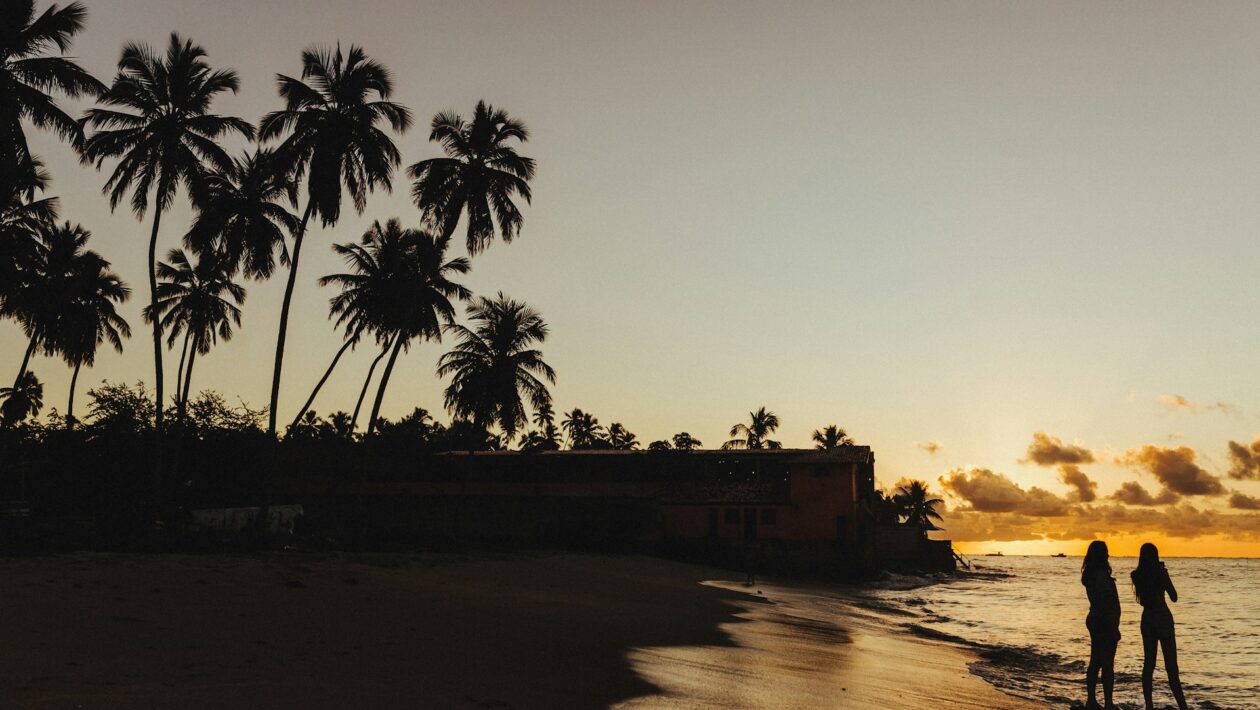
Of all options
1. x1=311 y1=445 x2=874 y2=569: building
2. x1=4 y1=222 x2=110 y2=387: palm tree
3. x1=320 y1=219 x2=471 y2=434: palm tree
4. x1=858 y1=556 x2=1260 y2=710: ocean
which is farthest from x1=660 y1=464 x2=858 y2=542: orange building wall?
x1=4 y1=222 x2=110 y2=387: palm tree

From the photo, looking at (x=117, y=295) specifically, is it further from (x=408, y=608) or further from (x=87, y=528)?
(x=408, y=608)

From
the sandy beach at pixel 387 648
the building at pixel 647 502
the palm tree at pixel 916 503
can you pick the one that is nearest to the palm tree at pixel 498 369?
the building at pixel 647 502

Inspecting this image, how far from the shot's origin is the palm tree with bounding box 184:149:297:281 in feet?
105

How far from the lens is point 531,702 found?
314 inches

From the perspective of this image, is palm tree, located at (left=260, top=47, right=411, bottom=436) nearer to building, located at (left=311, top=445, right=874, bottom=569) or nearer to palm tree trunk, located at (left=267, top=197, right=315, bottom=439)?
palm tree trunk, located at (left=267, top=197, right=315, bottom=439)

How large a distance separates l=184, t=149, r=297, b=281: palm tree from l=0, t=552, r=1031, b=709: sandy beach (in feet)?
56.7

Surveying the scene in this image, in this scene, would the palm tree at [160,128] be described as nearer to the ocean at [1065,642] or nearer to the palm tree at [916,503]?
the ocean at [1065,642]

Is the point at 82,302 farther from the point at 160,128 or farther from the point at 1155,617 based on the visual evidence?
the point at 1155,617

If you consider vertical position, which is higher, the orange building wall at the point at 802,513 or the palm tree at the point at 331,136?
the palm tree at the point at 331,136

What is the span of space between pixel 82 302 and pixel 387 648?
4295cm

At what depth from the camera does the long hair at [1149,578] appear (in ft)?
34.4

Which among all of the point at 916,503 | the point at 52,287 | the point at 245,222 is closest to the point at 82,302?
the point at 52,287

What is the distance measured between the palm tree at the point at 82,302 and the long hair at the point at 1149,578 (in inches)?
1599

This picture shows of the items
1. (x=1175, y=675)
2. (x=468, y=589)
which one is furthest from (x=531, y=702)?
(x=468, y=589)
